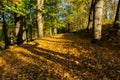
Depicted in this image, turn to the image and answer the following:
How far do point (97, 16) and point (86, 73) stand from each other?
16.2 ft

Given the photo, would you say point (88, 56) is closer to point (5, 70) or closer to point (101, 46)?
point (101, 46)

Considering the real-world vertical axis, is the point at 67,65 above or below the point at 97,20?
below

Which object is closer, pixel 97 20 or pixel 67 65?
pixel 67 65

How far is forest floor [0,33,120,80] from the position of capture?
769cm

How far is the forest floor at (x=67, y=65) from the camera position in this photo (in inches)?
303

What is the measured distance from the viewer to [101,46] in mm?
11312

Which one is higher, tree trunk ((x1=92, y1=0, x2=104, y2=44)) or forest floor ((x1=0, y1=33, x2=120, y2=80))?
tree trunk ((x1=92, y1=0, x2=104, y2=44))

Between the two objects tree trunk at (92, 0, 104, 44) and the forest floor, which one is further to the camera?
tree trunk at (92, 0, 104, 44)

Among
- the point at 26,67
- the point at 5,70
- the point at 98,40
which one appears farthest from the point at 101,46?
the point at 5,70

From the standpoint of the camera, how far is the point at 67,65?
871 cm

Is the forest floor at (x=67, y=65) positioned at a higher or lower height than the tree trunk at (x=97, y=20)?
lower

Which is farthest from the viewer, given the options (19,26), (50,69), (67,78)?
(19,26)

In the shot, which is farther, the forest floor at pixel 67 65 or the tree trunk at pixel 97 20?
the tree trunk at pixel 97 20

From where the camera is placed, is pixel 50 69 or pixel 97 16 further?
pixel 97 16
